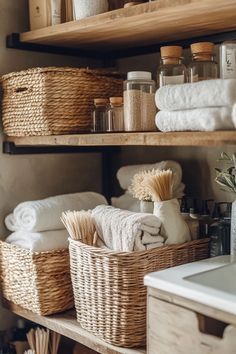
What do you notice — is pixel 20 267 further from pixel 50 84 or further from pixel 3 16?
pixel 3 16

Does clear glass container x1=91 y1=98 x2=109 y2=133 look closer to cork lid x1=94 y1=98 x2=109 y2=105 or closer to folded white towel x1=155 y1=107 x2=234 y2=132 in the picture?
cork lid x1=94 y1=98 x2=109 y2=105

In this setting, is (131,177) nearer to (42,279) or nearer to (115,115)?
(115,115)

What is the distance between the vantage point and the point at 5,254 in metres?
1.73

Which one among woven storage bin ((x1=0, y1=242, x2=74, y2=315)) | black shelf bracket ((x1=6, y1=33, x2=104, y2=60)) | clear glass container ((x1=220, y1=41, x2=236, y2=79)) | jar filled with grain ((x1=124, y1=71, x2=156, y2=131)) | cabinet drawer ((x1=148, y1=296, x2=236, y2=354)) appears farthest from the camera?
black shelf bracket ((x1=6, y1=33, x2=104, y2=60))

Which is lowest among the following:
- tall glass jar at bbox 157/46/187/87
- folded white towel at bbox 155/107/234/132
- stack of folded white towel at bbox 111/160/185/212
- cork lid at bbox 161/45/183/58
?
stack of folded white towel at bbox 111/160/185/212

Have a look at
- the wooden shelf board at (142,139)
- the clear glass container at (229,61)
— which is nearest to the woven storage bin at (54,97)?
the wooden shelf board at (142,139)

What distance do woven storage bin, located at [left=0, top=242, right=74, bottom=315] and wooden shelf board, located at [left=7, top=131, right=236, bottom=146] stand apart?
0.33 m

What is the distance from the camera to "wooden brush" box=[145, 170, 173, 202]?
4.73ft

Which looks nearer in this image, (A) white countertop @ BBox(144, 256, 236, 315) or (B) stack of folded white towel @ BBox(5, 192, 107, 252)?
(A) white countertop @ BBox(144, 256, 236, 315)

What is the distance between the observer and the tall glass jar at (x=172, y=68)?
145 cm

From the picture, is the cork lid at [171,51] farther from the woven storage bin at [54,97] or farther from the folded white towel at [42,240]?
the folded white towel at [42,240]

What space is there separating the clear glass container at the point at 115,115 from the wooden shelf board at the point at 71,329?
1.90 ft

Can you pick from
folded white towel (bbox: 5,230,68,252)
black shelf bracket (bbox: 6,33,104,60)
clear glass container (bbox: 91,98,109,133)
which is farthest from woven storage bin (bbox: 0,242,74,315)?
black shelf bracket (bbox: 6,33,104,60)

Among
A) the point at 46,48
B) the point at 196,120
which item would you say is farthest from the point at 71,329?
the point at 46,48
